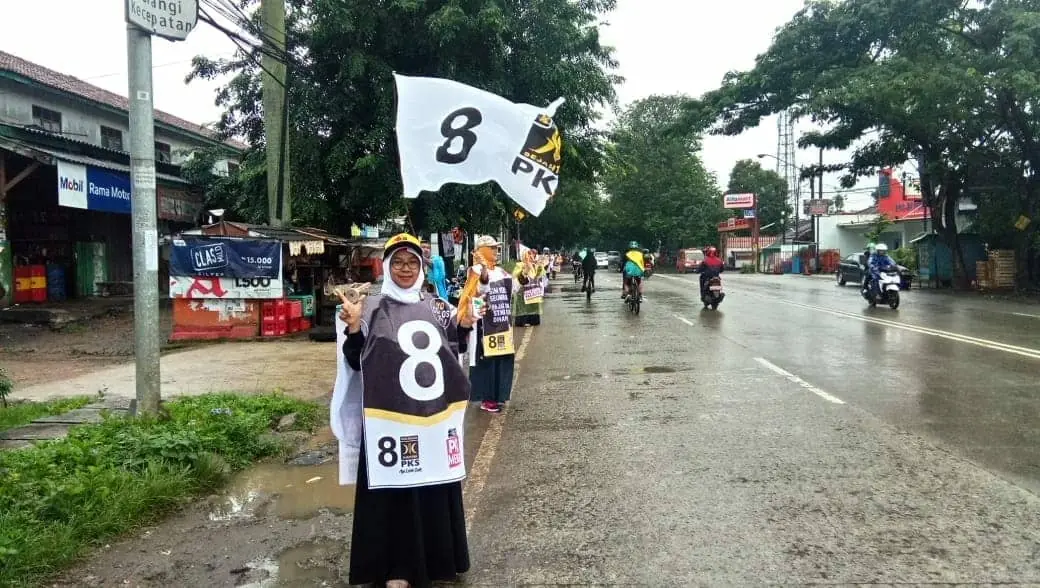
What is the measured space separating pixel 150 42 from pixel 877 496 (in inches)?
258

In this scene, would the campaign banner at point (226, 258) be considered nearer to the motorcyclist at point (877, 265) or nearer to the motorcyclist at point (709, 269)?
the motorcyclist at point (709, 269)

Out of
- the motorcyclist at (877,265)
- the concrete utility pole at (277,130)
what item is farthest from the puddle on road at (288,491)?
the motorcyclist at (877,265)

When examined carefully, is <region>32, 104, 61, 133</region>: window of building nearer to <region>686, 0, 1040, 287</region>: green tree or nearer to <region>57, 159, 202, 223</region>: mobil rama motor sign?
<region>57, 159, 202, 223</region>: mobil rama motor sign

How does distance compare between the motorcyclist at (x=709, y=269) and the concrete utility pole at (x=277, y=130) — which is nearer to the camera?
the concrete utility pole at (x=277, y=130)

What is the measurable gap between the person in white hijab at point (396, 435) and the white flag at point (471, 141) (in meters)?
2.79

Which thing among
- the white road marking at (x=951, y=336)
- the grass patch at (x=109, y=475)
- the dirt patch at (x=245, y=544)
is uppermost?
the white road marking at (x=951, y=336)

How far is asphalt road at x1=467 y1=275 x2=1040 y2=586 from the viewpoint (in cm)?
388

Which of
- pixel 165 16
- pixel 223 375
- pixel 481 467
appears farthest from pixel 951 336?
pixel 165 16

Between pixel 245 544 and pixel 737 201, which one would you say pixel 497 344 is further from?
pixel 737 201

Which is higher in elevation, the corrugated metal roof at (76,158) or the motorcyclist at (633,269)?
the corrugated metal roof at (76,158)

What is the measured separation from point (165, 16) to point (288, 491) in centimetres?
413

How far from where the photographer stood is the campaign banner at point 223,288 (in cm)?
1352

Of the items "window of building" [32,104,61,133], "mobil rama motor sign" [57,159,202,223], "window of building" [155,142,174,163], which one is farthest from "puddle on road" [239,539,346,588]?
"window of building" [155,142,174,163]

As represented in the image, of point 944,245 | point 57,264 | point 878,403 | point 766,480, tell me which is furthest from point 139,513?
point 944,245
